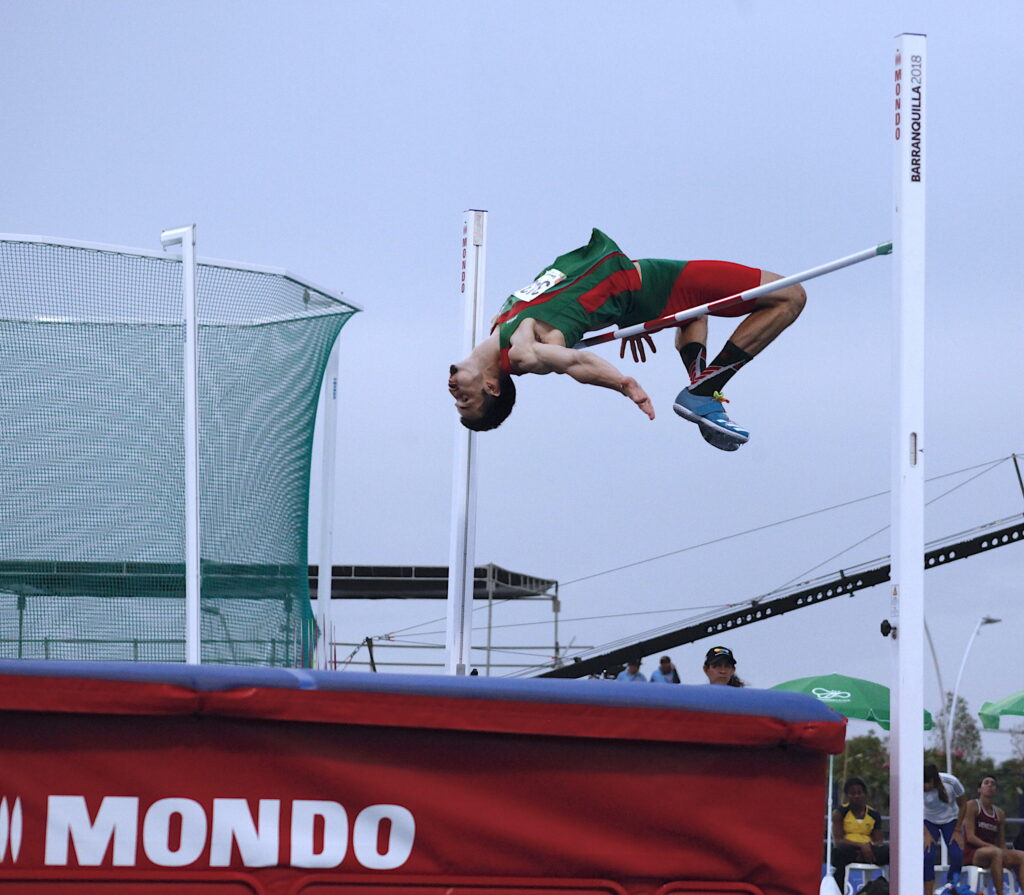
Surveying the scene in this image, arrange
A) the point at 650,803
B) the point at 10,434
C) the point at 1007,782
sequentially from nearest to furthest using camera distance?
the point at 650,803
the point at 10,434
the point at 1007,782

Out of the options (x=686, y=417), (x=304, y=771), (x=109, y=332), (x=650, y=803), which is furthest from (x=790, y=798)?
(x=109, y=332)

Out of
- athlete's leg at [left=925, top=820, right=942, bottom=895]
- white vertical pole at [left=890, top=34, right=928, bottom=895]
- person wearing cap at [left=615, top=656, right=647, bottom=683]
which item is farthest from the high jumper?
person wearing cap at [left=615, top=656, right=647, bottom=683]

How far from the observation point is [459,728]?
2867mm

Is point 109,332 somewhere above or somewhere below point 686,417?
above

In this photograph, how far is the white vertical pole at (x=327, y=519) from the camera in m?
7.24

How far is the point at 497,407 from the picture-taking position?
602cm

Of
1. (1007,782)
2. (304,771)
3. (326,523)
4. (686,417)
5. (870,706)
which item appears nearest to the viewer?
(304,771)

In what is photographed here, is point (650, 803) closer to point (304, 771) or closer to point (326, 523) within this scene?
point (304, 771)

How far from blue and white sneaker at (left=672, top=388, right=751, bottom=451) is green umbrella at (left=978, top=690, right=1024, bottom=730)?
10.1 m

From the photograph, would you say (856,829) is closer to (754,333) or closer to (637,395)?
(754,333)

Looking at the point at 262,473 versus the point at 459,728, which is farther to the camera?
the point at 262,473

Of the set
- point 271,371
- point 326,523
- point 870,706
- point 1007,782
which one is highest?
point 271,371

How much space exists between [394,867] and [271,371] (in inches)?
178

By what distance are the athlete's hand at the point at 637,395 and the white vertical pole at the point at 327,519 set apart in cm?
258
